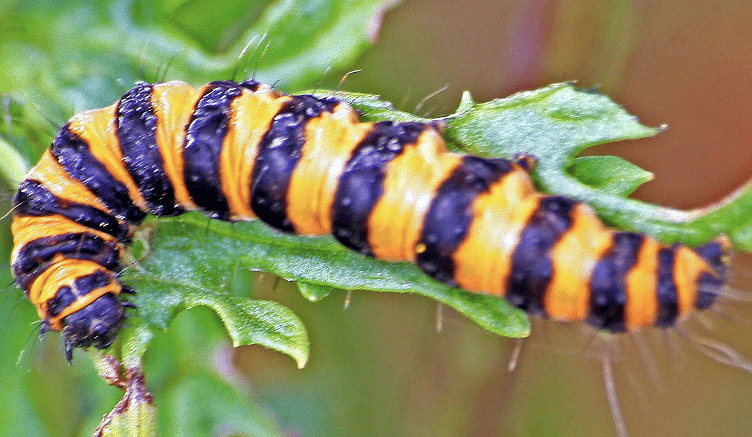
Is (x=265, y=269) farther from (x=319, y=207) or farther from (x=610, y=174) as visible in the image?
(x=610, y=174)

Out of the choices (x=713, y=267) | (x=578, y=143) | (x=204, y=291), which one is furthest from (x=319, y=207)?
(x=713, y=267)

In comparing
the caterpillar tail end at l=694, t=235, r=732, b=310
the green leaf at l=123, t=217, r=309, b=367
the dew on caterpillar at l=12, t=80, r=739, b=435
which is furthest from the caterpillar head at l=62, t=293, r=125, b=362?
the caterpillar tail end at l=694, t=235, r=732, b=310

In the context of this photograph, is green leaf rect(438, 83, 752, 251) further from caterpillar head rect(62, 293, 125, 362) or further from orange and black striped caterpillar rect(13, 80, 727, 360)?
caterpillar head rect(62, 293, 125, 362)

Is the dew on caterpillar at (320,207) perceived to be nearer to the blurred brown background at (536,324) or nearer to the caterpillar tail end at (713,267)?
the caterpillar tail end at (713,267)

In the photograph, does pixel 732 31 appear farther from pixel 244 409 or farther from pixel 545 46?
pixel 244 409

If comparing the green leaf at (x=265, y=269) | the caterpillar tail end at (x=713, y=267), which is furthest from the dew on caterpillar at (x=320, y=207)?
the green leaf at (x=265, y=269)

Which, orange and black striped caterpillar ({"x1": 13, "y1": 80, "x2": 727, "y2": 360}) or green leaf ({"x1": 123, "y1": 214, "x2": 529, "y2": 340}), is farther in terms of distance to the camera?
green leaf ({"x1": 123, "y1": 214, "x2": 529, "y2": 340})
